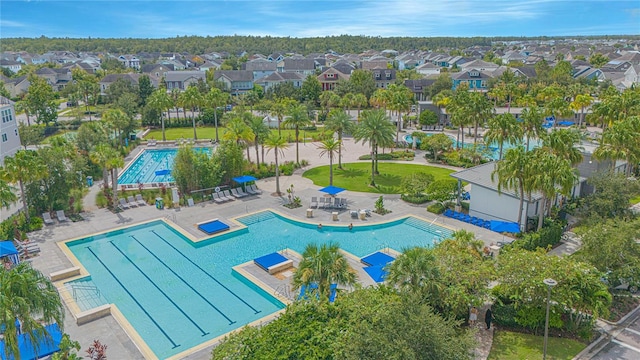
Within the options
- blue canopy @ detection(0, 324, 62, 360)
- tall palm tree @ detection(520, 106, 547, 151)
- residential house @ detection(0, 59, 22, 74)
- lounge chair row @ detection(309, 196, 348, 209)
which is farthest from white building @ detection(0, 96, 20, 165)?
residential house @ detection(0, 59, 22, 74)

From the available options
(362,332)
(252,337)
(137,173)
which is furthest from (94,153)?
(362,332)

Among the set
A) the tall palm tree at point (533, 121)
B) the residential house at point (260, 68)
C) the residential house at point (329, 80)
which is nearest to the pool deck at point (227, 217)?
the tall palm tree at point (533, 121)

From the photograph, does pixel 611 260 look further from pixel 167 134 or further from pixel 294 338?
pixel 167 134

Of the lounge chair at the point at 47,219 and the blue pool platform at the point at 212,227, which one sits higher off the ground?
the lounge chair at the point at 47,219

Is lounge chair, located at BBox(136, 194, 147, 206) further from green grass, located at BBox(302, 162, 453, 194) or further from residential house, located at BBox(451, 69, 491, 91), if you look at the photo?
residential house, located at BBox(451, 69, 491, 91)

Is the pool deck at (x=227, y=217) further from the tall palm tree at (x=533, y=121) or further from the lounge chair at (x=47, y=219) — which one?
the tall palm tree at (x=533, y=121)

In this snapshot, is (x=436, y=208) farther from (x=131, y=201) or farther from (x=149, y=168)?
(x=149, y=168)
